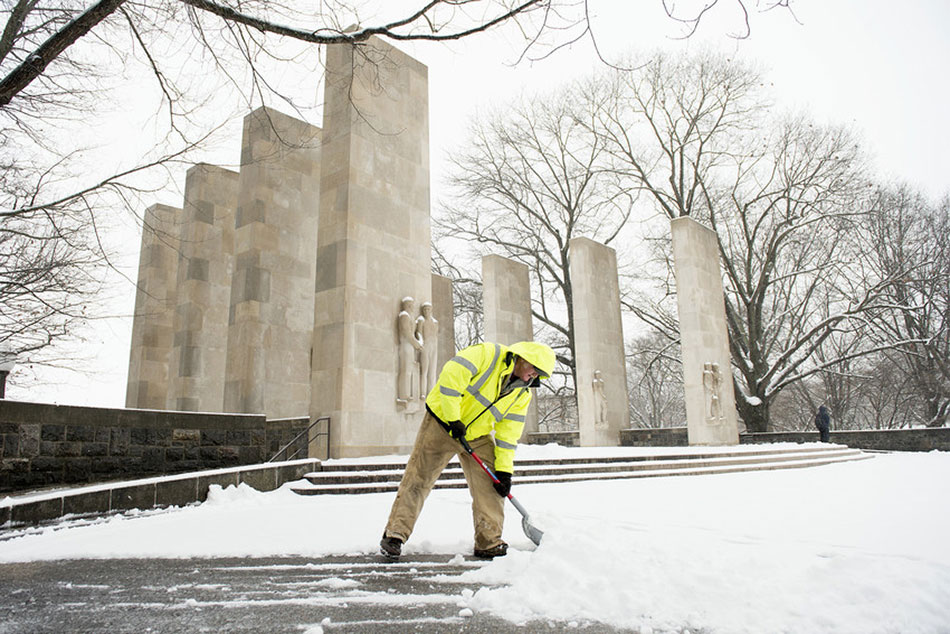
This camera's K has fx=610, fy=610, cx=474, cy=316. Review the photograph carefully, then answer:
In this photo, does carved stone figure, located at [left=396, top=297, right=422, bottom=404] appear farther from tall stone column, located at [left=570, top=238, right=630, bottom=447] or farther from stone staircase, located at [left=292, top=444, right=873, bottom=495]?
tall stone column, located at [left=570, top=238, right=630, bottom=447]

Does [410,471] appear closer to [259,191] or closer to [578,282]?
[259,191]

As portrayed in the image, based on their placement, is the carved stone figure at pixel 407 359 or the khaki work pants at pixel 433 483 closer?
the khaki work pants at pixel 433 483

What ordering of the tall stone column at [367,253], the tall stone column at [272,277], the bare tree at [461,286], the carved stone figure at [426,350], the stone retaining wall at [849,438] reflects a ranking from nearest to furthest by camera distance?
the tall stone column at [367,253] < the carved stone figure at [426,350] < the tall stone column at [272,277] < the stone retaining wall at [849,438] < the bare tree at [461,286]

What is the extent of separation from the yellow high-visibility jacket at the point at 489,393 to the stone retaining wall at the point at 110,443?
5.49 metres

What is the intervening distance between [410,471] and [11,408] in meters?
5.35

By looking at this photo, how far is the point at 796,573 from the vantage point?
3.44 meters

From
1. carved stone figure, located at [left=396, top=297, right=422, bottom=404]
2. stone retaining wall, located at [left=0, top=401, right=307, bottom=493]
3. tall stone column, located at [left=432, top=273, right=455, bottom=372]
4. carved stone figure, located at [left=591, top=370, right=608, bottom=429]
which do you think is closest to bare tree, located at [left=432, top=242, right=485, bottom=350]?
tall stone column, located at [left=432, top=273, right=455, bottom=372]

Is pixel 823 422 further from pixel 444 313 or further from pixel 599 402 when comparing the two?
pixel 444 313

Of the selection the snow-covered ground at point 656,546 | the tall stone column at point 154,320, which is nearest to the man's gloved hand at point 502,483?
the snow-covered ground at point 656,546

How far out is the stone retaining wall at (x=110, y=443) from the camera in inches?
278

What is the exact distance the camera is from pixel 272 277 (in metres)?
14.8

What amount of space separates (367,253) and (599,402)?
11667 millimetres

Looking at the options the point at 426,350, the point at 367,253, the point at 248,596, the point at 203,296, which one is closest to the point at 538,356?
the point at 248,596

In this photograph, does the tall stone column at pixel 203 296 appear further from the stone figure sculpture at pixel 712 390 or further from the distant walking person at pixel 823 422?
the distant walking person at pixel 823 422
